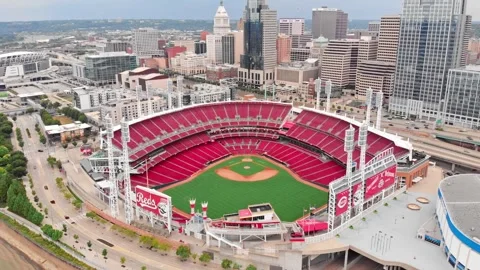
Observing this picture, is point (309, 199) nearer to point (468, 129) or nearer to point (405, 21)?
point (468, 129)

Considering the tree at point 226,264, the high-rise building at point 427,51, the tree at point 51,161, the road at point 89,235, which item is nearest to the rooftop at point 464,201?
the tree at point 226,264

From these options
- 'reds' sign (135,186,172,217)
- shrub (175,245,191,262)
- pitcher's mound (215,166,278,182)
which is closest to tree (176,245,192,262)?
shrub (175,245,191,262)

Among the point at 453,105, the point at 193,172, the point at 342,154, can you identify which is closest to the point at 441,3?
the point at 453,105

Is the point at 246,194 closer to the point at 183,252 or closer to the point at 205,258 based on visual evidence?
the point at 205,258

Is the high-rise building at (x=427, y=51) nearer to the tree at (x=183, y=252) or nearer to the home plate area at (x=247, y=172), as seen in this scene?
the home plate area at (x=247, y=172)

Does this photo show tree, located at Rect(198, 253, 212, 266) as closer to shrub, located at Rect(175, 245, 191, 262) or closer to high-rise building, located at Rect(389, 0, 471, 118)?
shrub, located at Rect(175, 245, 191, 262)

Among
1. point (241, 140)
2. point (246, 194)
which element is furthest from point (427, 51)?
point (246, 194)
